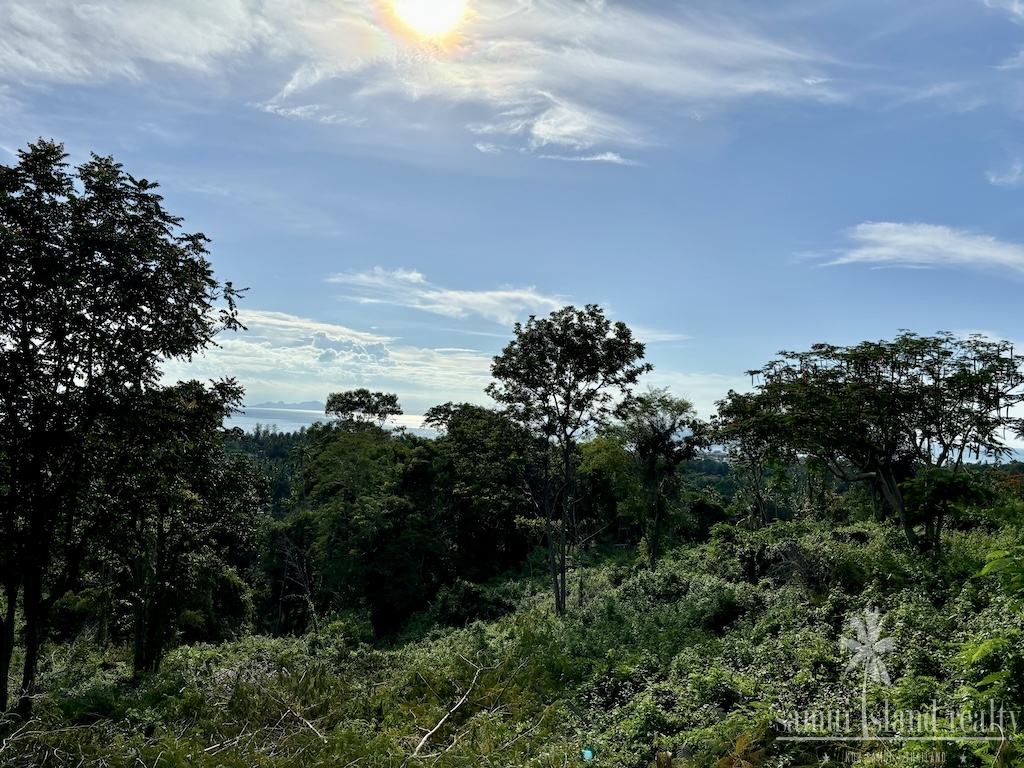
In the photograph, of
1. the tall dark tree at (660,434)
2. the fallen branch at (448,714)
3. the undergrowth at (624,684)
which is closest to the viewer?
the undergrowth at (624,684)

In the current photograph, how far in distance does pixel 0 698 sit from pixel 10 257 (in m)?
6.18

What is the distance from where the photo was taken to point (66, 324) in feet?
28.5

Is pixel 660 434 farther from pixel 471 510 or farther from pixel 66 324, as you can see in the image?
pixel 66 324

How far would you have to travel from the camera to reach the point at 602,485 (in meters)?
33.1

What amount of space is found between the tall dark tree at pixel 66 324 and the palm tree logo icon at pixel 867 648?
10521 millimetres

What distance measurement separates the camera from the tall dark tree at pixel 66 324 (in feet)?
27.5

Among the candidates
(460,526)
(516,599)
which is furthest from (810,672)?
(460,526)

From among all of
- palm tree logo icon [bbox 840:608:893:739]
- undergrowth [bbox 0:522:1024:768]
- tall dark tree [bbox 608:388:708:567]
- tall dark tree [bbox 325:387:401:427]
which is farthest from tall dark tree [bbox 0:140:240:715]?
tall dark tree [bbox 325:387:401:427]

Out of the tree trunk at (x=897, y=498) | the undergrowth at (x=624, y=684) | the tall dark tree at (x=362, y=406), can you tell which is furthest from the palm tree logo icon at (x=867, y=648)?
the tall dark tree at (x=362, y=406)

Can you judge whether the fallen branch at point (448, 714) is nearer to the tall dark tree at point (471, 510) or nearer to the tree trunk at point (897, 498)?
the tree trunk at point (897, 498)

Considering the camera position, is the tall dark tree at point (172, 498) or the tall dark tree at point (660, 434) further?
the tall dark tree at point (660, 434)

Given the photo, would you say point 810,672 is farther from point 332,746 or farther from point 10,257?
point 10,257

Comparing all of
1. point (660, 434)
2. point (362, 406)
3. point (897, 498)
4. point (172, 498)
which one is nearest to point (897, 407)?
point (897, 498)

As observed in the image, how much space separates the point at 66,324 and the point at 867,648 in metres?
12.0
